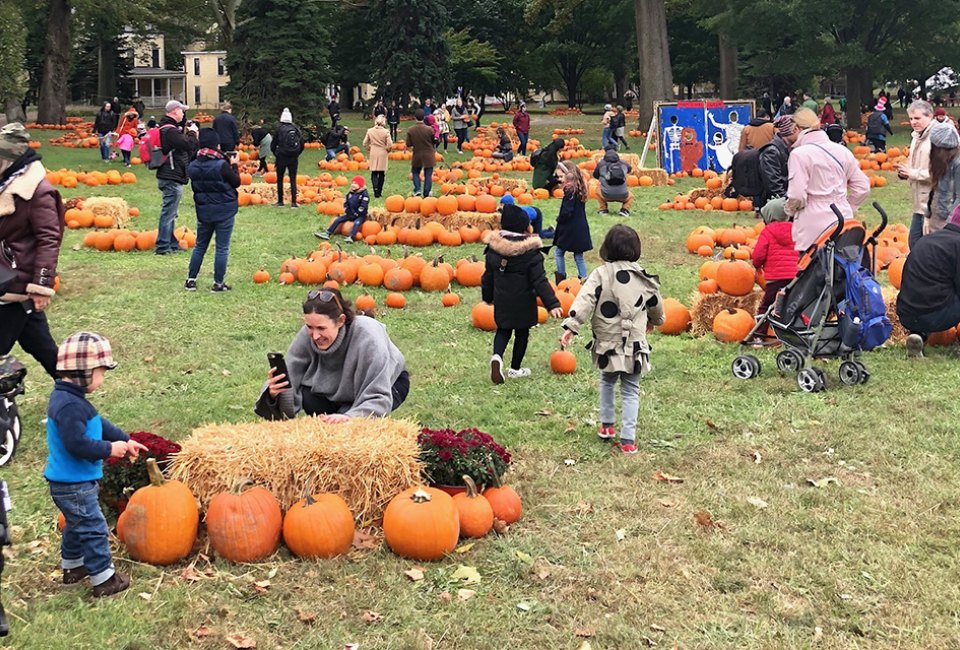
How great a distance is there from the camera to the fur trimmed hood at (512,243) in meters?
8.73

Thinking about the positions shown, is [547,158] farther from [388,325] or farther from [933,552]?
[933,552]

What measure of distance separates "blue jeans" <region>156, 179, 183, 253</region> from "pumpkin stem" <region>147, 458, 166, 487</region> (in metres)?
9.78

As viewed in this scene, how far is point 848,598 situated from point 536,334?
626 cm

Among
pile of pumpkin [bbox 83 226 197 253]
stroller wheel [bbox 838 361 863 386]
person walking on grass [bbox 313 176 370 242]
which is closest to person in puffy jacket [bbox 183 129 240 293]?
pile of pumpkin [bbox 83 226 197 253]

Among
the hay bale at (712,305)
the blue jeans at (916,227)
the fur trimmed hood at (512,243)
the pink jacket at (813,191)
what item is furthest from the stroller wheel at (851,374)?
the blue jeans at (916,227)

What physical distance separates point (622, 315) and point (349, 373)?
79.8 inches

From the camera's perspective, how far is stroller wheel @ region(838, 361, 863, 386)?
8391 mm

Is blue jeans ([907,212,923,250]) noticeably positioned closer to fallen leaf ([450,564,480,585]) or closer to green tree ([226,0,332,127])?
fallen leaf ([450,564,480,585])

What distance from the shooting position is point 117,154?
29.4 m

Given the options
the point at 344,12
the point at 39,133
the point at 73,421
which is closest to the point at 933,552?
the point at 73,421

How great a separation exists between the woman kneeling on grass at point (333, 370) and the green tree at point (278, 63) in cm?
2687

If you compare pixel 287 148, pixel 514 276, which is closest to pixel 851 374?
pixel 514 276

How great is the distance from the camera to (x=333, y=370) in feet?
20.3

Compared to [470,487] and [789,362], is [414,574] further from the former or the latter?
[789,362]
